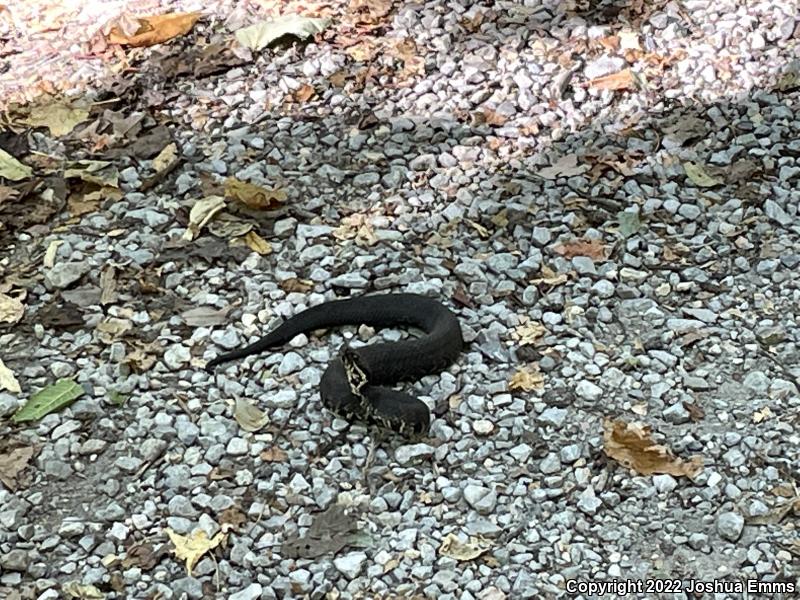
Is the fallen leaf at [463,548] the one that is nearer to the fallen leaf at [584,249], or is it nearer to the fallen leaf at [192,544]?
the fallen leaf at [192,544]

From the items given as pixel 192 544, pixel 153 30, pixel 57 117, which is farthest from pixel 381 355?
pixel 153 30

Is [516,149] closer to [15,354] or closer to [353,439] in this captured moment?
[353,439]

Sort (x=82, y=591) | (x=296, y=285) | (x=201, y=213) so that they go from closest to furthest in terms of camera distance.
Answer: (x=82, y=591) → (x=296, y=285) → (x=201, y=213)

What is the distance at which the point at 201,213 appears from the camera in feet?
20.3

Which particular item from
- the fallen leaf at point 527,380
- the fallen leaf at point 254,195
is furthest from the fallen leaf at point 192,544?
the fallen leaf at point 254,195

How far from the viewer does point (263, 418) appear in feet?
16.5

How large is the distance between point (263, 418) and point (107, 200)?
1948 millimetres

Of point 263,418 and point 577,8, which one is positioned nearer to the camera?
point 263,418

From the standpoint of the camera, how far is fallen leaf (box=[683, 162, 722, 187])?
6.43m

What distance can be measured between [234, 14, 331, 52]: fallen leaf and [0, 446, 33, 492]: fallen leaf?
11.0 feet

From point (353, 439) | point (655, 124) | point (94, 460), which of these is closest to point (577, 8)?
point (655, 124)

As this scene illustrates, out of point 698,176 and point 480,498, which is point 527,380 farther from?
point 698,176

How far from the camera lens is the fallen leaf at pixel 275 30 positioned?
292 inches

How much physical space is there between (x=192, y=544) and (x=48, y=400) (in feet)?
3.62
